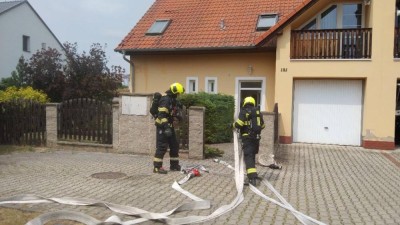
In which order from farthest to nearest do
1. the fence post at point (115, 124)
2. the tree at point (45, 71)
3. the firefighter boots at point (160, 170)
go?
the tree at point (45, 71), the fence post at point (115, 124), the firefighter boots at point (160, 170)

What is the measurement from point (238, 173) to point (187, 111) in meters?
3.55

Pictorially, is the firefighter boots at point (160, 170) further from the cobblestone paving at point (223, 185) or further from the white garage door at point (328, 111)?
the white garage door at point (328, 111)

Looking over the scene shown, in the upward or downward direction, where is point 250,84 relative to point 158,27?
downward

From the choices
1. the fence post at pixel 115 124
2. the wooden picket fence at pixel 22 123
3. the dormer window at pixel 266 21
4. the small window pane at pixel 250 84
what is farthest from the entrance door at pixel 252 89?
the wooden picket fence at pixel 22 123

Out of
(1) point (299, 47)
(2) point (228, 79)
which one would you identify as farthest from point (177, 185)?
(2) point (228, 79)

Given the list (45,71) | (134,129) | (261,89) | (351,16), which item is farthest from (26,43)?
(351,16)

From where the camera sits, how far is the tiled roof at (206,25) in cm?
1683

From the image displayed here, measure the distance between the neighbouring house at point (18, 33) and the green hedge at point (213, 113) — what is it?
15889 mm

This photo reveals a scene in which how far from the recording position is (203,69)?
17375mm

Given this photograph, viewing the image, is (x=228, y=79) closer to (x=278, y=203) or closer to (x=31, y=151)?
(x=31, y=151)

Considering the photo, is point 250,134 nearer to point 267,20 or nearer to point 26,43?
point 267,20

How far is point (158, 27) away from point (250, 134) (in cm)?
→ 1198

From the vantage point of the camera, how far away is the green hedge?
13875 mm

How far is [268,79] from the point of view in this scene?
1647cm
